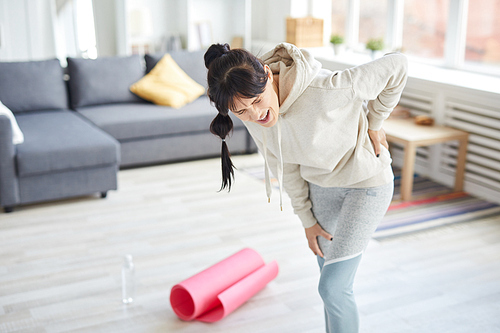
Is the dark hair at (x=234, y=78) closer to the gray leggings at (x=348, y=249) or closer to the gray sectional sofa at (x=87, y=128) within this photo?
the gray leggings at (x=348, y=249)

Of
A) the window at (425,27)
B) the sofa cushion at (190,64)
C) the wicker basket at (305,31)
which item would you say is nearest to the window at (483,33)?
the window at (425,27)

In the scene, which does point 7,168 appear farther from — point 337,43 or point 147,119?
point 337,43

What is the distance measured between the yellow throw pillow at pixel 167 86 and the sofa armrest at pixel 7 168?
1.47 metres

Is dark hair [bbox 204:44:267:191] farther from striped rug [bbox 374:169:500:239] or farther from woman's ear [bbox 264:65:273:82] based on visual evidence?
striped rug [bbox 374:169:500:239]

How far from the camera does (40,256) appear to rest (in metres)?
2.80

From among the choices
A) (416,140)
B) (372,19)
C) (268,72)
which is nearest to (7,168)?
(268,72)

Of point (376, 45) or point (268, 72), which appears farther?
point (376, 45)

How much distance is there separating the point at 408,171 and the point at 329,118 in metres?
2.21

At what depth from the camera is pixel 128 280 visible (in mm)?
2436

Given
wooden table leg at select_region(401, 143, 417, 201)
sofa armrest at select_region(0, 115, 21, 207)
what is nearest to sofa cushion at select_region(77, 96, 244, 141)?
sofa armrest at select_region(0, 115, 21, 207)

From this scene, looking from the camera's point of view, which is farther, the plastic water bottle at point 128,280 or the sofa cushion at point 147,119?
the sofa cushion at point 147,119

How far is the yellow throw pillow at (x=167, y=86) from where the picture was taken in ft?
14.8

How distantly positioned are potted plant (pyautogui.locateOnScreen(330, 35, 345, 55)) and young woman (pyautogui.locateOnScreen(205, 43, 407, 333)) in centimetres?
350

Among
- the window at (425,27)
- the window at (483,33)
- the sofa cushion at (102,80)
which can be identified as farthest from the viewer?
the sofa cushion at (102,80)
